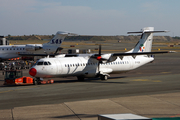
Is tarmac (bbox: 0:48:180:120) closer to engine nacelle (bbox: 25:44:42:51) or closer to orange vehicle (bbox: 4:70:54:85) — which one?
orange vehicle (bbox: 4:70:54:85)

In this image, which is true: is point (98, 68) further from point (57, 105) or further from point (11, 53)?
point (11, 53)

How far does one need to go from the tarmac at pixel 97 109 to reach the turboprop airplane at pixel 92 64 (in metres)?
10.8

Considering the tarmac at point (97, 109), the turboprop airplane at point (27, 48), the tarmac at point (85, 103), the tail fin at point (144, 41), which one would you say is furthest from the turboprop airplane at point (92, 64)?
the turboprop airplane at point (27, 48)

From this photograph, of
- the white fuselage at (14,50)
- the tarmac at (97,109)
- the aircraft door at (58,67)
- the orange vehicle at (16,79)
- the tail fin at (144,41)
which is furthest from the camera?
the white fuselage at (14,50)

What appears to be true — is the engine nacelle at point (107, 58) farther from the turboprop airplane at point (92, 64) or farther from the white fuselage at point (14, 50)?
the white fuselage at point (14, 50)

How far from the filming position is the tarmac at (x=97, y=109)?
14.6m

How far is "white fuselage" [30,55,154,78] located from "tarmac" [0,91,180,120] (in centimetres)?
1068

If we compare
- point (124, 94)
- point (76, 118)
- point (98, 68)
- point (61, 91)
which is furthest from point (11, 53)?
point (76, 118)

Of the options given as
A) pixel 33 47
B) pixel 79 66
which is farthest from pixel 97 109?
pixel 33 47

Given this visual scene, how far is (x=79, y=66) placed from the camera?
101 feet

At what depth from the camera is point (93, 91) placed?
77.3 ft

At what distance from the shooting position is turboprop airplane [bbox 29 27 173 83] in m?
28.5

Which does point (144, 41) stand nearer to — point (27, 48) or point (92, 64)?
point (92, 64)

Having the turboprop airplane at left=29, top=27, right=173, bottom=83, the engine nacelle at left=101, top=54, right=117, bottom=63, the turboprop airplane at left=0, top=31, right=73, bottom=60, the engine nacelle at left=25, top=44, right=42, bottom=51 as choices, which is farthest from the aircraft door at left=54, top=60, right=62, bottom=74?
the engine nacelle at left=25, top=44, right=42, bottom=51
